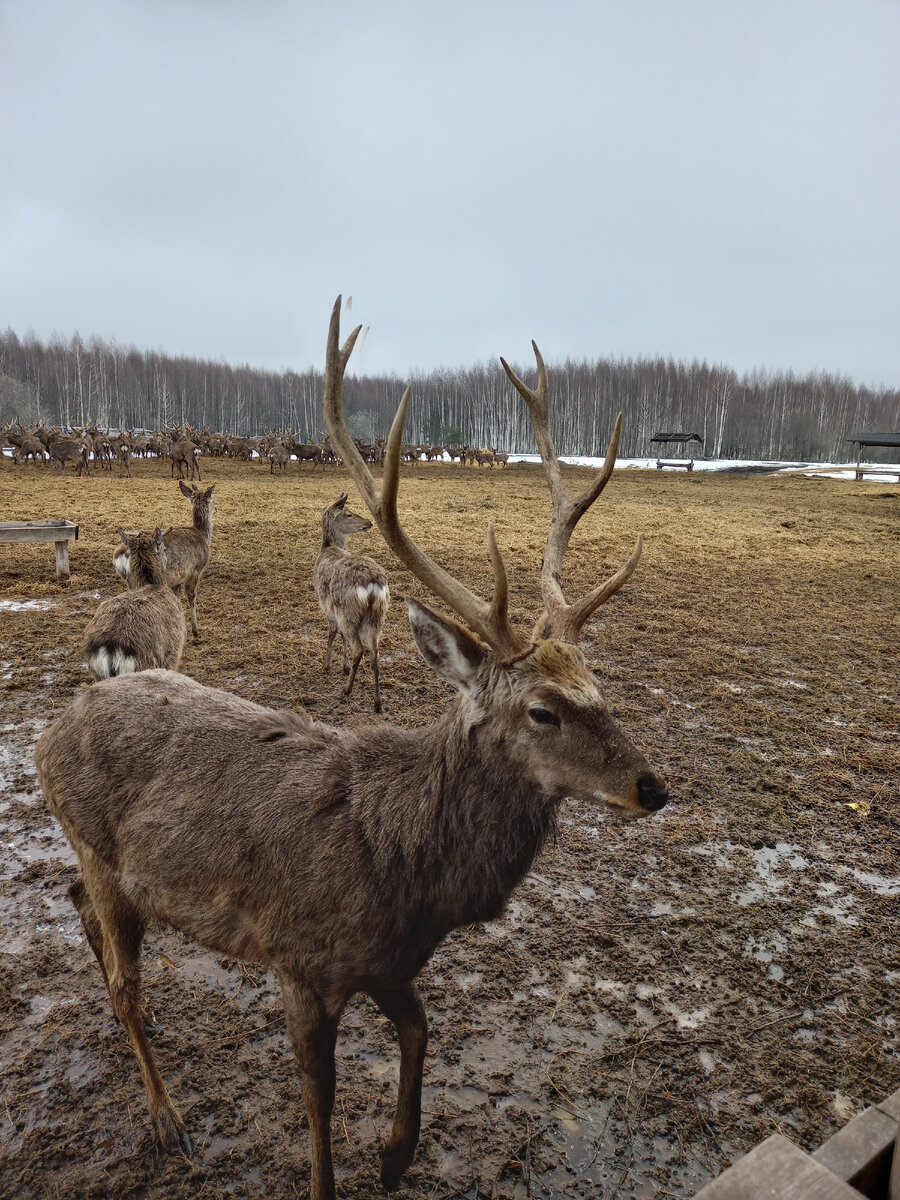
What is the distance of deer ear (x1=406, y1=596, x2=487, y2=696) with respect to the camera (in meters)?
2.20

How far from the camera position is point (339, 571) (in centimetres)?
629

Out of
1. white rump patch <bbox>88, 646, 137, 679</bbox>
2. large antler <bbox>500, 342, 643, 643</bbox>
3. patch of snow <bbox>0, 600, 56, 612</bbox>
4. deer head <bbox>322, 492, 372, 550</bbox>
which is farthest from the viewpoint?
deer head <bbox>322, 492, 372, 550</bbox>

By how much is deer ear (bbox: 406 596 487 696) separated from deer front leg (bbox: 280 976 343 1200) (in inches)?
38.9

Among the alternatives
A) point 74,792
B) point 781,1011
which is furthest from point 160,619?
point 781,1011

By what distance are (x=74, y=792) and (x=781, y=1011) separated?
2.75 metres

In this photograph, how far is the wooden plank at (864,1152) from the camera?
1.18 meters

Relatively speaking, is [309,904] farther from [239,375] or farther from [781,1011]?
[239,375]

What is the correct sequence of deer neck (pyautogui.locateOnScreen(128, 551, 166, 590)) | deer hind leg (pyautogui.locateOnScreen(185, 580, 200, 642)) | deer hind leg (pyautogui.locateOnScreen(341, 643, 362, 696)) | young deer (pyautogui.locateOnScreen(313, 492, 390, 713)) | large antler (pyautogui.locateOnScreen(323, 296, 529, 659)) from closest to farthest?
large antler (pyautogui.locateOnScreen(323, 296, 529, 659)) < deer neck (pyautogui.locateOnScreen(128, 551, 166, 590)) < deer hind leg (pyautogui.locateOnScreen(341, 643, 362, 696)) < young deer (pyautogui.locateOnScreen(313, 492, 390, 713)) < deer hind leg (pyautogui.locateOnScreen(185, 580, 200, 642))

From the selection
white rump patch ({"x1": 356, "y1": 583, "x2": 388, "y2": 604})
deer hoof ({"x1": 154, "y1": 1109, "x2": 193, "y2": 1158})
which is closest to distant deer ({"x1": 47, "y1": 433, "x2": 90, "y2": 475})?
white rump patch ({"x1": 356, "y1": 583, "x2": 388, "y2": 604})

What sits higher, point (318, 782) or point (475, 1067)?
point (318, 782)

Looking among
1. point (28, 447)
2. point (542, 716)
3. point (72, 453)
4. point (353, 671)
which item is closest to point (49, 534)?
point (353, 671)

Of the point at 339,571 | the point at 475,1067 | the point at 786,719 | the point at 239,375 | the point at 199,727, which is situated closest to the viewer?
the point at 199,727

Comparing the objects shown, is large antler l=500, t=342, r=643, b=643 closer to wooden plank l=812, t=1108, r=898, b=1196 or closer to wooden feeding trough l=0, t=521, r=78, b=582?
wooden plank l=812, t=1108, r=898, b=1196

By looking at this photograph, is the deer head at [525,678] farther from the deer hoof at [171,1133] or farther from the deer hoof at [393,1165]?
the deer hoof at [171,1133]
